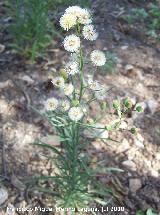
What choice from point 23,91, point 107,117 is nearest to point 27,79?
point 23,91

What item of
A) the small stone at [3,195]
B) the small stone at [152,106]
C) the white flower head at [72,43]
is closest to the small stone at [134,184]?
the small stone at [152,106]

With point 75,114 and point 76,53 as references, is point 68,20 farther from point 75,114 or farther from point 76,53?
point 75,114

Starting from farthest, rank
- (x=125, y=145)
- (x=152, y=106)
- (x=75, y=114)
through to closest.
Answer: (x=152, y=106)
(x=125, y=145)
(x=75, y=114)

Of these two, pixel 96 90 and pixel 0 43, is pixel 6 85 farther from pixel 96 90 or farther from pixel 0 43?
pixel 96 90

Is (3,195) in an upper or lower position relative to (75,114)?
lower

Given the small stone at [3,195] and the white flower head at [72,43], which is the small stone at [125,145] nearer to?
the small stone at [3,195]
